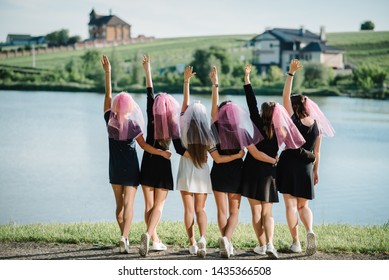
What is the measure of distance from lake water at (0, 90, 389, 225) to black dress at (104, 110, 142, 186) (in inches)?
139

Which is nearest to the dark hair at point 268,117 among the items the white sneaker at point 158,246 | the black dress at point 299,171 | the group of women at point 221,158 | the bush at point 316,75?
the group of women at point 221,158

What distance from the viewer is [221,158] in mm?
5145

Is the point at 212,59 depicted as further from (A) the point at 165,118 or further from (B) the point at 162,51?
(A) the point at 165,118

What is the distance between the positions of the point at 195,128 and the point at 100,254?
1417 mm

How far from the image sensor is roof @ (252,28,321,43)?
118ft

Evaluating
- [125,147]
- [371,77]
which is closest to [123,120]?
[125,147]

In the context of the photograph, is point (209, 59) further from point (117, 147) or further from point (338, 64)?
point (117, 147)

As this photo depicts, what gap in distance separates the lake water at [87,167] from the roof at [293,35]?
1445 cm

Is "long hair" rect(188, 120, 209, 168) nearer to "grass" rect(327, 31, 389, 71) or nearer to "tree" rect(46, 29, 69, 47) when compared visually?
"tree" rect(46, 29, 69, 47)

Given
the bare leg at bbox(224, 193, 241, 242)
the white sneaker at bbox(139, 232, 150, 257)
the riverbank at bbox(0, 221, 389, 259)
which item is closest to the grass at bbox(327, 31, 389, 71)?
the riverbank at bbox(0, 221, 389, 259)

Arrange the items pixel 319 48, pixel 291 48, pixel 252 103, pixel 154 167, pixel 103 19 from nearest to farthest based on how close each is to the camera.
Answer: pixel 252 103 → pixel 154 167 → pixel 103 19 → pixel 319 48 → pixel 291 48

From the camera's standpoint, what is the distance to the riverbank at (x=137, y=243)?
538 cm

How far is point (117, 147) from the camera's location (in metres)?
5.28
